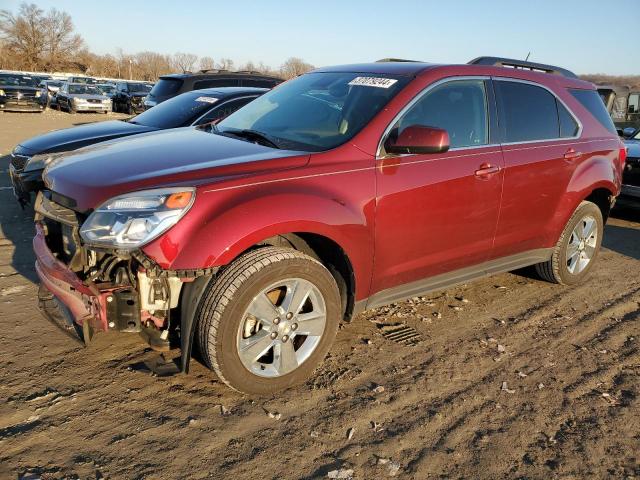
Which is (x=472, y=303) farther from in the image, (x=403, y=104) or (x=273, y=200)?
(x=273, y=200)

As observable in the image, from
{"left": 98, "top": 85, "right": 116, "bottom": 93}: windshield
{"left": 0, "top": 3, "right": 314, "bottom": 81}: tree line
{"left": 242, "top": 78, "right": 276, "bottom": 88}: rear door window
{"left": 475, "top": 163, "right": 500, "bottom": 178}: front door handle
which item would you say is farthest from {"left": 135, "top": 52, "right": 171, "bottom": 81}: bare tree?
{"left": 475, "top": 163, "right": 500, "bottom": 178}: front door handle

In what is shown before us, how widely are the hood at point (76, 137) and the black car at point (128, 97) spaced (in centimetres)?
2096

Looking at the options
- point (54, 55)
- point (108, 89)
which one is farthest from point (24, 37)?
point (108, 89)

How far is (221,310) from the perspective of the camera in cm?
276

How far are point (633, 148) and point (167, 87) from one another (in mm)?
8390

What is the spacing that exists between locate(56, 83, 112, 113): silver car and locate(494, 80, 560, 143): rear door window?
2387 centimetres

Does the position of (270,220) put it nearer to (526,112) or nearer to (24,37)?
(526,112)

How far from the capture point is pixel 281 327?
9.96ft

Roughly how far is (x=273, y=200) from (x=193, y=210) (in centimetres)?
42

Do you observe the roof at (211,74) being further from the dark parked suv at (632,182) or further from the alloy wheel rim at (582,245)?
the alloy wheel rim at (582,245)

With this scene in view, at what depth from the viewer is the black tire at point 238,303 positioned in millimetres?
2770

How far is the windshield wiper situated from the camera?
350 cm

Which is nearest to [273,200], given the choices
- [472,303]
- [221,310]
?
[221,310]

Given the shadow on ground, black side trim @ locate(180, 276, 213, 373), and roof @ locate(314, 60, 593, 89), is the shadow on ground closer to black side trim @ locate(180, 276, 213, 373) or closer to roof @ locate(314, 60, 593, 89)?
roof @ locate(314, 60, 593, 89)
